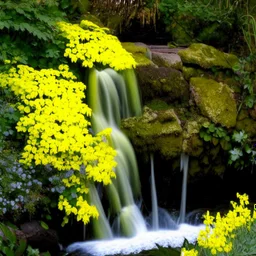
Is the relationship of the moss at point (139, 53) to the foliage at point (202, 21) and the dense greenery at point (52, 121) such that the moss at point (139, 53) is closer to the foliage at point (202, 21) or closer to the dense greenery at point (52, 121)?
the dense greenery at point (52, 121)

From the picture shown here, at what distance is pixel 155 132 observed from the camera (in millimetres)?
5922

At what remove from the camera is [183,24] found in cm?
800

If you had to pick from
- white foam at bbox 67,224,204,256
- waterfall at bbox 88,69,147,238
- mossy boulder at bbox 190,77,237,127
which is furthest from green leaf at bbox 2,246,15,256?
mossy boulder at bbox 190,77,237,127

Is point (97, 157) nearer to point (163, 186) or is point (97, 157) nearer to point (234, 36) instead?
point (163, 186)

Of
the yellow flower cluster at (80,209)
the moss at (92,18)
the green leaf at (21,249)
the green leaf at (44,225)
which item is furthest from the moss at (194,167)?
the green leaf at (21,249)

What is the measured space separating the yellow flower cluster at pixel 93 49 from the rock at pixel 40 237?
1.76 meters

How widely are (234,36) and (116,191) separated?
3.37 meters

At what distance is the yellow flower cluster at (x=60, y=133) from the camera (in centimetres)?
483

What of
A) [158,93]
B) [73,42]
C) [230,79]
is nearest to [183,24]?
[230,79]

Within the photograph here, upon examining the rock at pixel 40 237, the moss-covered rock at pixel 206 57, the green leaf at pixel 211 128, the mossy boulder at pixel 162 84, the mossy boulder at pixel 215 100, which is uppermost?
the moss-covered rock at pixel 206 57

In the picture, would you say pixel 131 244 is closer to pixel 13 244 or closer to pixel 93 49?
pixel 13 244

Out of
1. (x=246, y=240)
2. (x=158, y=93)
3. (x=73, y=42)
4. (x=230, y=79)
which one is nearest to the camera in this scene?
(x=246, y=240)

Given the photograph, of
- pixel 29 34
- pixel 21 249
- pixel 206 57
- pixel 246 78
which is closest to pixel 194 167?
pixel 246 78

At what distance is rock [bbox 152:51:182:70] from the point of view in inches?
261
